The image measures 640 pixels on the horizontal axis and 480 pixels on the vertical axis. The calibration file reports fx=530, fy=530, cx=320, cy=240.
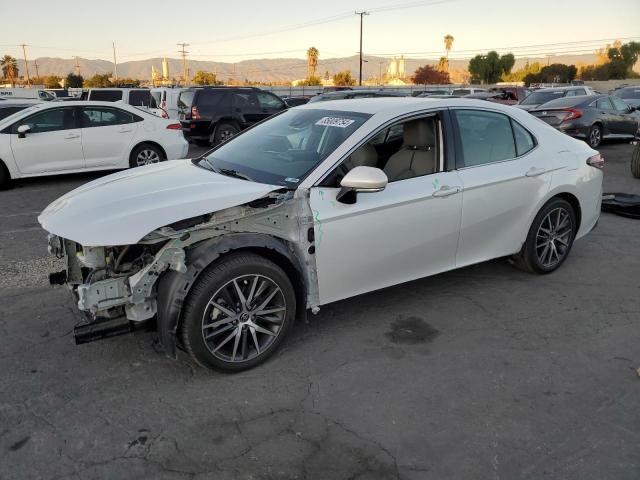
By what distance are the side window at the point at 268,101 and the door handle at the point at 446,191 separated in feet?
43.5

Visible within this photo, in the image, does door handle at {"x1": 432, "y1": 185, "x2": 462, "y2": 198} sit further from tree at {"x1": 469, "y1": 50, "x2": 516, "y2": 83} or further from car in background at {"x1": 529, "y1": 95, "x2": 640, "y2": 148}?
tree at {"x1": 469, "y1": 50, "x2": 516, "y2": 83}

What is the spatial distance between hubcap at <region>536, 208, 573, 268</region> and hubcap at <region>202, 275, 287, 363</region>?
2.78 meters

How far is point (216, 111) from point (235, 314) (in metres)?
13.4

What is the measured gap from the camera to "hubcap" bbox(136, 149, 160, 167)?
11.0 m

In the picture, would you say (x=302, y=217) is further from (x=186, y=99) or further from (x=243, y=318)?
(x=186, y=99)

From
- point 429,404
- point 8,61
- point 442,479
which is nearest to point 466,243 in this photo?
point 429,404

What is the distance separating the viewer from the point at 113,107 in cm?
1062

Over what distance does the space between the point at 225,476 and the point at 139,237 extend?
4.37 ft

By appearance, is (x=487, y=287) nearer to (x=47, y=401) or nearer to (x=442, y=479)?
(x=442, y=479)

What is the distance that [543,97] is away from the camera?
17781 mm

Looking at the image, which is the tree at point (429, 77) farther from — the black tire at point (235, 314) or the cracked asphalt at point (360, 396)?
the black tire at point (235, 314)

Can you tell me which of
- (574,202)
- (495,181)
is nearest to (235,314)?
(495,181)

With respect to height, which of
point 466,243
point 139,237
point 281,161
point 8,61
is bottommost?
point 466,243

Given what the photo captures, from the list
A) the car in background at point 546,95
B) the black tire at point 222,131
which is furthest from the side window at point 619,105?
the black tire at point 222,131
